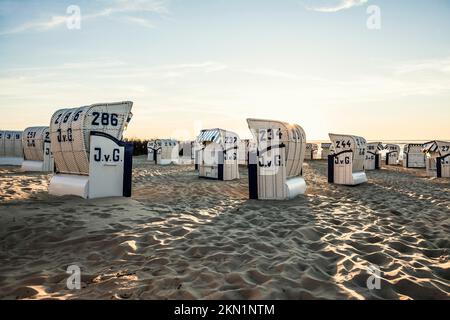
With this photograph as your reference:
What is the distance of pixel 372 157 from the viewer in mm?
24219

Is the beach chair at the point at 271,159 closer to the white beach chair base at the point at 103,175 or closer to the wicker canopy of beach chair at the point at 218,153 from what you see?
the white beach chair base at the point at 103,175

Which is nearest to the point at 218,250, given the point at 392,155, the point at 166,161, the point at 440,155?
the point at 440,155

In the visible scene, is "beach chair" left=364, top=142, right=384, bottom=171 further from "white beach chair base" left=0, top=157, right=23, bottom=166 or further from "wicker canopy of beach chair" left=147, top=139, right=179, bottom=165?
"white beach chair base" left=0, top=157, right=23, bottom=166

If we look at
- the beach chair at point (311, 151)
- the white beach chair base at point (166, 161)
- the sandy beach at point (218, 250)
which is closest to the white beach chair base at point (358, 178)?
the sandy beach at point (218, 250)

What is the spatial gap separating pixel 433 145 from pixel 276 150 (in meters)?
14.8

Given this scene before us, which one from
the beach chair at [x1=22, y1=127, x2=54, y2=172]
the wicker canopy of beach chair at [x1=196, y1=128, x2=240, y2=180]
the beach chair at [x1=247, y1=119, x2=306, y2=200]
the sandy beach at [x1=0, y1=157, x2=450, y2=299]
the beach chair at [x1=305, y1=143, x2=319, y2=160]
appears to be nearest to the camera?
the sandy beach at [x1=0, y1=157, x2=450, y2=299]

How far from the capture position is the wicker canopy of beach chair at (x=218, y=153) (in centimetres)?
1543

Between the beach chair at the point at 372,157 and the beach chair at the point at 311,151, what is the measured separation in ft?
41.5

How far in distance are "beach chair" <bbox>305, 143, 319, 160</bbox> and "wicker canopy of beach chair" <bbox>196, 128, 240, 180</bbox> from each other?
75.8 feet

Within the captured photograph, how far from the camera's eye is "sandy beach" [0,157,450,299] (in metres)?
3.31

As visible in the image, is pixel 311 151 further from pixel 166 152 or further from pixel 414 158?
pixel 166 152

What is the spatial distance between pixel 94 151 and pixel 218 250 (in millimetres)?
5377

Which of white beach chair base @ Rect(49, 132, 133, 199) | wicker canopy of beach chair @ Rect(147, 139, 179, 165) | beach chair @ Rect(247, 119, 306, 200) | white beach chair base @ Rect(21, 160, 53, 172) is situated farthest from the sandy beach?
wicker canopy of beach chair @ Rect(147, 139, 179, 165)

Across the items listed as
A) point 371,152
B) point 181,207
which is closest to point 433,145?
point 371,152
